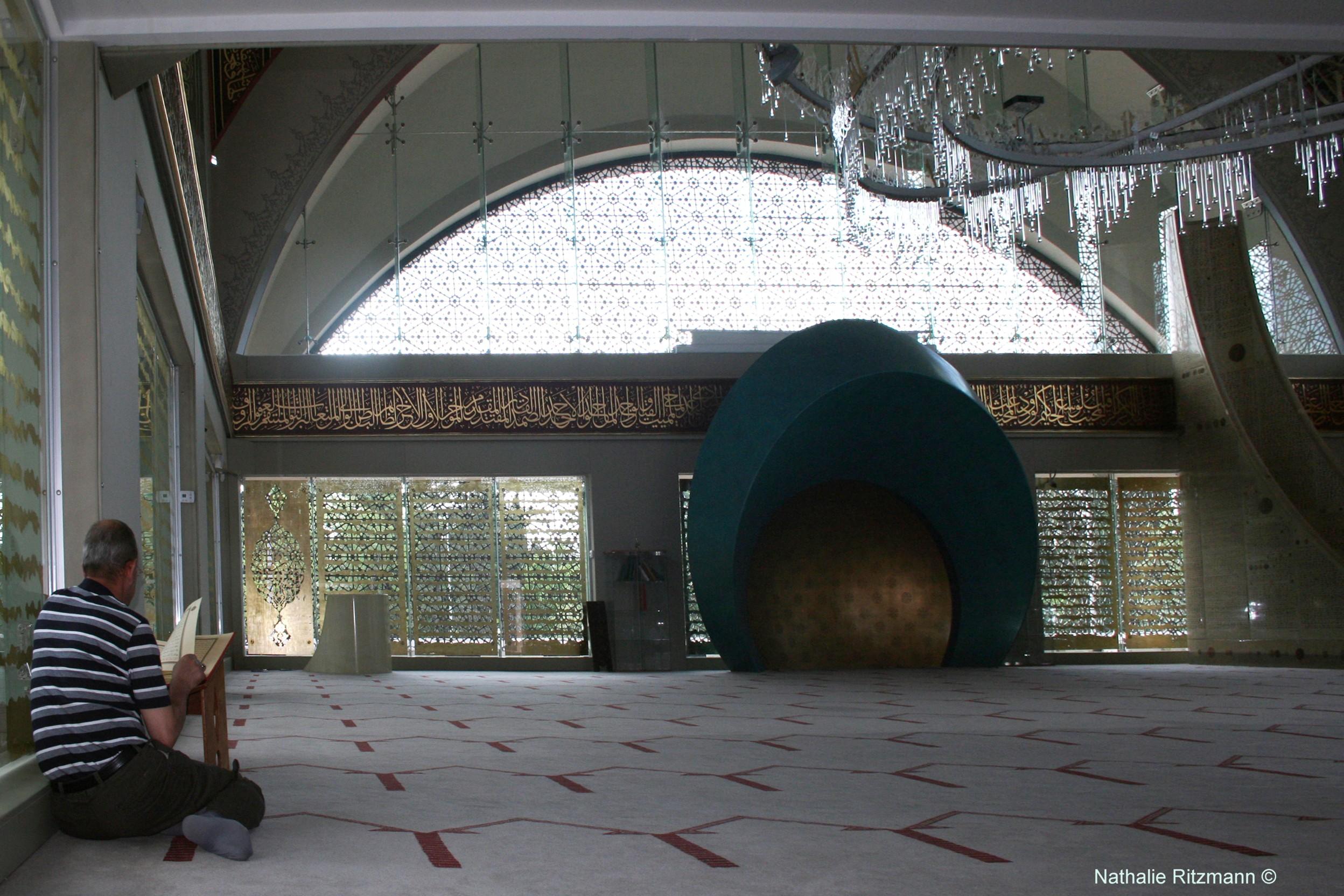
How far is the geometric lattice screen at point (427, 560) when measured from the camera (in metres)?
9.53

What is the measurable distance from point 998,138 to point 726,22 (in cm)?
399

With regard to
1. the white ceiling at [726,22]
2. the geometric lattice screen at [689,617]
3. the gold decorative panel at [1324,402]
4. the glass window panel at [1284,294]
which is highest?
the glass window panel at [1284,294]

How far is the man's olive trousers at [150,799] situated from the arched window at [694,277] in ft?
25.4

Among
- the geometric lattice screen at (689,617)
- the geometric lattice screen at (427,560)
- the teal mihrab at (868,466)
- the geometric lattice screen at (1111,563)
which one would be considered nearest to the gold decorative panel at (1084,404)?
the geometric lattice screen at (1111,563)

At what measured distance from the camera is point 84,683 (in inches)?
90.0

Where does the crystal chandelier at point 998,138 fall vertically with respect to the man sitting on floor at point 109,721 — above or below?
above

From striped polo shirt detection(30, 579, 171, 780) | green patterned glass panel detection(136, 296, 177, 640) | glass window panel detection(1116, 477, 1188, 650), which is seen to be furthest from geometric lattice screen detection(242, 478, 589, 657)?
striped polo shirt detection(30, 579, 171, 780)

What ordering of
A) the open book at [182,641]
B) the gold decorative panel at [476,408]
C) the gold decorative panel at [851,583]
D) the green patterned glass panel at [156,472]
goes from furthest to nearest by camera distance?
the gold decorative panel at [476,408] → the gold decorative panel at [851,583] → the green patterned glass panel at [156,472] → the open book at [182,641]

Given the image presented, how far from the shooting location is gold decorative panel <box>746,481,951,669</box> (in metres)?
8.45

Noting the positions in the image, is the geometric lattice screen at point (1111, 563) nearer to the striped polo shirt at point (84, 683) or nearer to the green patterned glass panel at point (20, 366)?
the green patterned glass panel at point (20, 366)

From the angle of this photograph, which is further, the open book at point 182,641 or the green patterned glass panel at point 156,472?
the green patterned glass panel at point 156,472

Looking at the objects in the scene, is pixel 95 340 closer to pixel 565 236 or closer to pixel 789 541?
pixel 789 541

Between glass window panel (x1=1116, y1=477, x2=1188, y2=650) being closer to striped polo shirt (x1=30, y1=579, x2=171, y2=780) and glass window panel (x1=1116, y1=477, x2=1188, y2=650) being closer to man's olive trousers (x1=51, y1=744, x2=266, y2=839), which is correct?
man's olive trousers (x1=51, y1=744, x2=266, y2=839)

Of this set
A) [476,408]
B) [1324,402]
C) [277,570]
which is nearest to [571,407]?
[476,408]
